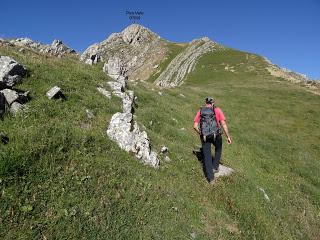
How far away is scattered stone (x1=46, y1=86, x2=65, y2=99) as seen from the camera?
16.4 metres

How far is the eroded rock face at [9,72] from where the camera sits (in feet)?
51.9

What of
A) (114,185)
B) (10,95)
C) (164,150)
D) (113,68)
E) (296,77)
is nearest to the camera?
(114,185)

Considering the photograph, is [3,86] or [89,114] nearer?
[3,86]

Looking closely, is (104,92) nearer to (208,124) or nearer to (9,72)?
(9,72)

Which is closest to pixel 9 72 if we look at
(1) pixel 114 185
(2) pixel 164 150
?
(2) pixel 164 150

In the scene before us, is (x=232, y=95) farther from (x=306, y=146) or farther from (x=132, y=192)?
(x=132, y=192)

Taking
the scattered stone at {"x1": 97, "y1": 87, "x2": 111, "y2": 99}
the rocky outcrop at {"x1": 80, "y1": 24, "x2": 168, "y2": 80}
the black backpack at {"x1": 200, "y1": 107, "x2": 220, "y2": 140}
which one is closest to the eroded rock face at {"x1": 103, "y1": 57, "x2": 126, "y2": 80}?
the scattered stone at {"x1": 97, "y1": 87, "x2": 111, "y2": 99}

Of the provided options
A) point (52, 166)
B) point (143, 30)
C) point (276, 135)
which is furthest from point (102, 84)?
point (143, 30)

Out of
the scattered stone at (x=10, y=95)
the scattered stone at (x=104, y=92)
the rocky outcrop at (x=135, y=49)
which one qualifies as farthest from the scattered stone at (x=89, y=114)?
the rocky outcrop at (x=135, y=49)

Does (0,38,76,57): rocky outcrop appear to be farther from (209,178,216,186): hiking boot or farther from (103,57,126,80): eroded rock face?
(209,178,216,186): hiking boot

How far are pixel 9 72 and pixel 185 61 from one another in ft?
302

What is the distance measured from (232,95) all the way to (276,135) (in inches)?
771

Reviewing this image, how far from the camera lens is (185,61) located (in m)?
106

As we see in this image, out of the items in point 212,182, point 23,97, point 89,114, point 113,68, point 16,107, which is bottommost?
point 212,182
